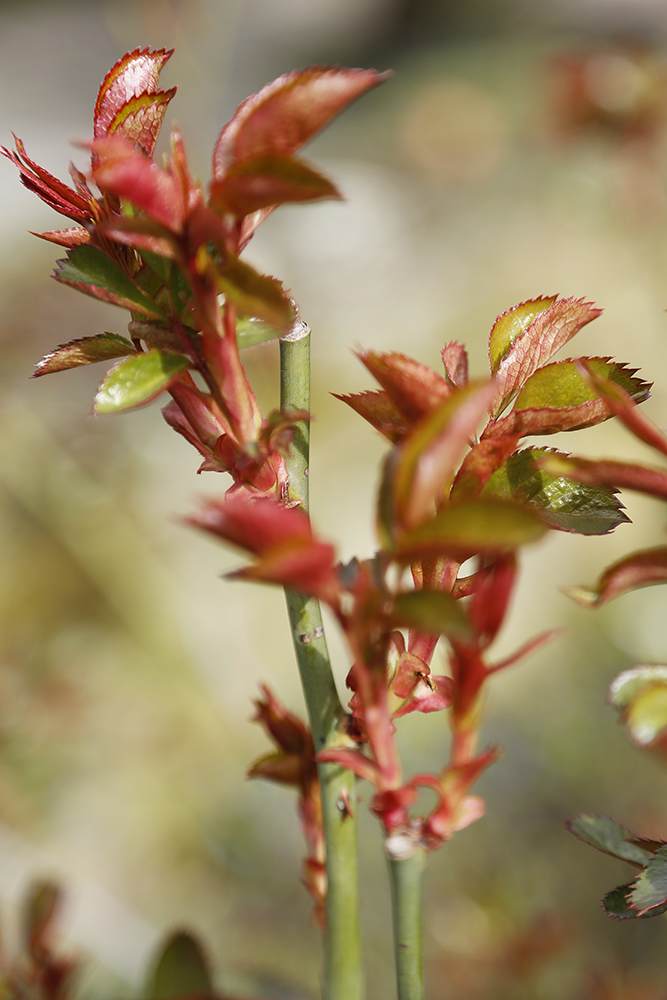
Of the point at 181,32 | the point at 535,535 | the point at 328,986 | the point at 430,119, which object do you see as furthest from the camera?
the point at 181,32

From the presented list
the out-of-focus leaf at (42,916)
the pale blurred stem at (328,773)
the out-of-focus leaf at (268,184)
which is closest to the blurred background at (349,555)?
the out-of-focus leaf at (42,916)

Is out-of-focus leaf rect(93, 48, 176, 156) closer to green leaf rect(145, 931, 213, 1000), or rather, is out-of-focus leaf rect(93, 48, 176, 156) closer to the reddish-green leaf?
the reddish-green leaf

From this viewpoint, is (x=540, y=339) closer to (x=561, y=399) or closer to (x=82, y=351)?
(x=561, y=399)

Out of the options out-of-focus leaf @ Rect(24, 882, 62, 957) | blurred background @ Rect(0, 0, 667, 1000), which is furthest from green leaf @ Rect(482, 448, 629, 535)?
blurred background @ Rect(0, 0, 667, 1000)

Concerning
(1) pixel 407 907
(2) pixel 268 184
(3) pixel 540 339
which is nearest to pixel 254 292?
(2) pixel 268 184

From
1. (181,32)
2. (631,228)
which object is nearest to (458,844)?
(631,228)

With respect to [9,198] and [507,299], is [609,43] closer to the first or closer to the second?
[507,299]

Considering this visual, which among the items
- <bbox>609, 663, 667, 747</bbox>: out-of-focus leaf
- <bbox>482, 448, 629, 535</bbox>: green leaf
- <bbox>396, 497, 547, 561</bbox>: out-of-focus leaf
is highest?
<bbox>482, 448, 629, 535</bbox>: green leaf
